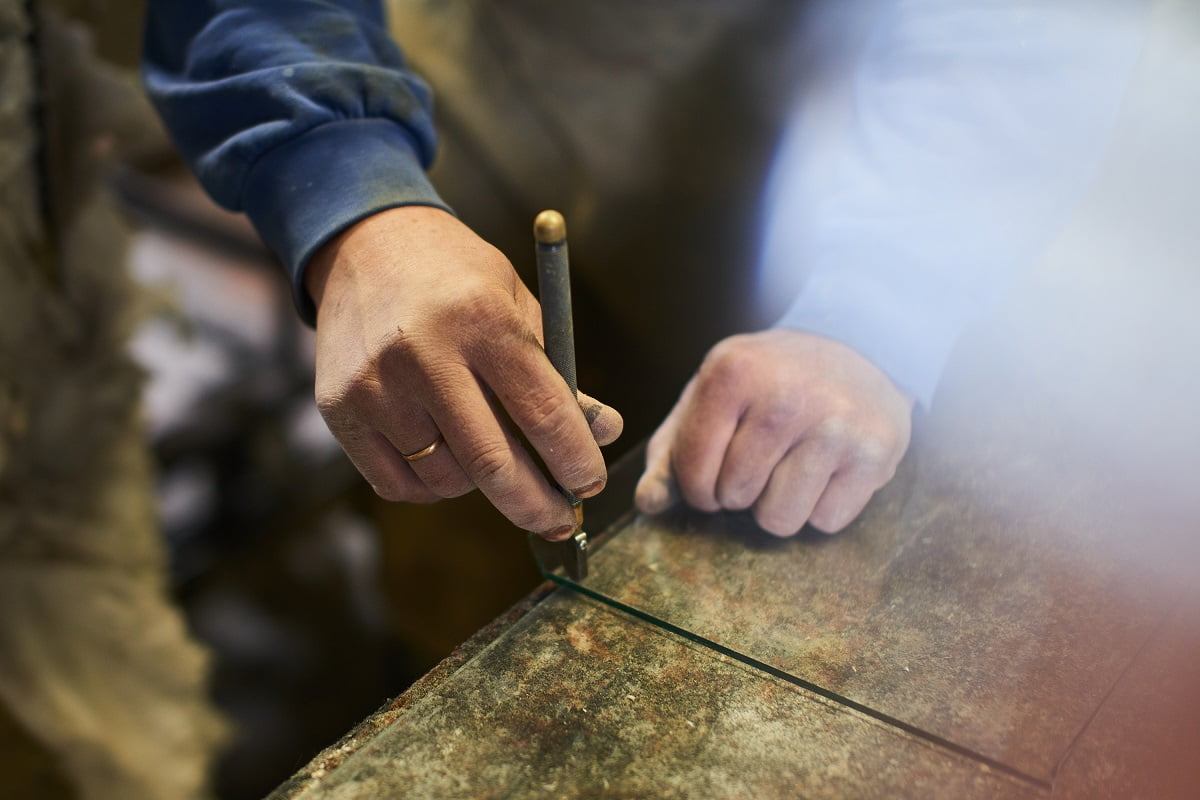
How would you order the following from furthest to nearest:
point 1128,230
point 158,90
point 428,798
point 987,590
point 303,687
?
1. point 303,687
2. point 158,90
3. point 1128,230
4. point 987,590
5. point 428,798

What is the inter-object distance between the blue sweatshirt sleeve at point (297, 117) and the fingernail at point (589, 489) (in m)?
0.26

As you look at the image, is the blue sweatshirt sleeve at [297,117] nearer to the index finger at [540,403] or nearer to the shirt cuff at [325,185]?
the shirt cuff at [325,185]

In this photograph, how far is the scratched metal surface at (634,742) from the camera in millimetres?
508

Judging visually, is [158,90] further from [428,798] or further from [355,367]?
[428,798]

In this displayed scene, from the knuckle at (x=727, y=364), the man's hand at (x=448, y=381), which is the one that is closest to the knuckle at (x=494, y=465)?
the man's hand at (x=448, y=381)

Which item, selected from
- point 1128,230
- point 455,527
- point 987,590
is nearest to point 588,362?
point 987,590

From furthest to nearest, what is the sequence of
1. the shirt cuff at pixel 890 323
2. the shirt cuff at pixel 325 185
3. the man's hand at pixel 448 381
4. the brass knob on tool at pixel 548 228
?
the shirt cuff at pixel 890 323 < the shirt cuff at pixel 325 185 < the man's hand at pixel 448 381 < the brass knob on tool at pixel 548 228

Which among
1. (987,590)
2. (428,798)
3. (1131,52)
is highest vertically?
(1131,52)

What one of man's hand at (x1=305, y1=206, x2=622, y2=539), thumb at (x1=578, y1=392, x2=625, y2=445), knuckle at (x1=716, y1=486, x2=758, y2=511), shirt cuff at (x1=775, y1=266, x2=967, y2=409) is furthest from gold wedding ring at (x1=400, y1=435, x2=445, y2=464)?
shirt cuff at (x1=775, y1=266, x2=967, y2=409)

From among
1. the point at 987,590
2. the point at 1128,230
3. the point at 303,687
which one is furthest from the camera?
the point at 303,687

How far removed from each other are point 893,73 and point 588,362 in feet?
1.35

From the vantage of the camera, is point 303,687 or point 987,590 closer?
point 987,590

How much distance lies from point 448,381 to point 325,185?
244mm

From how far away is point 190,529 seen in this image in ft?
5.26
